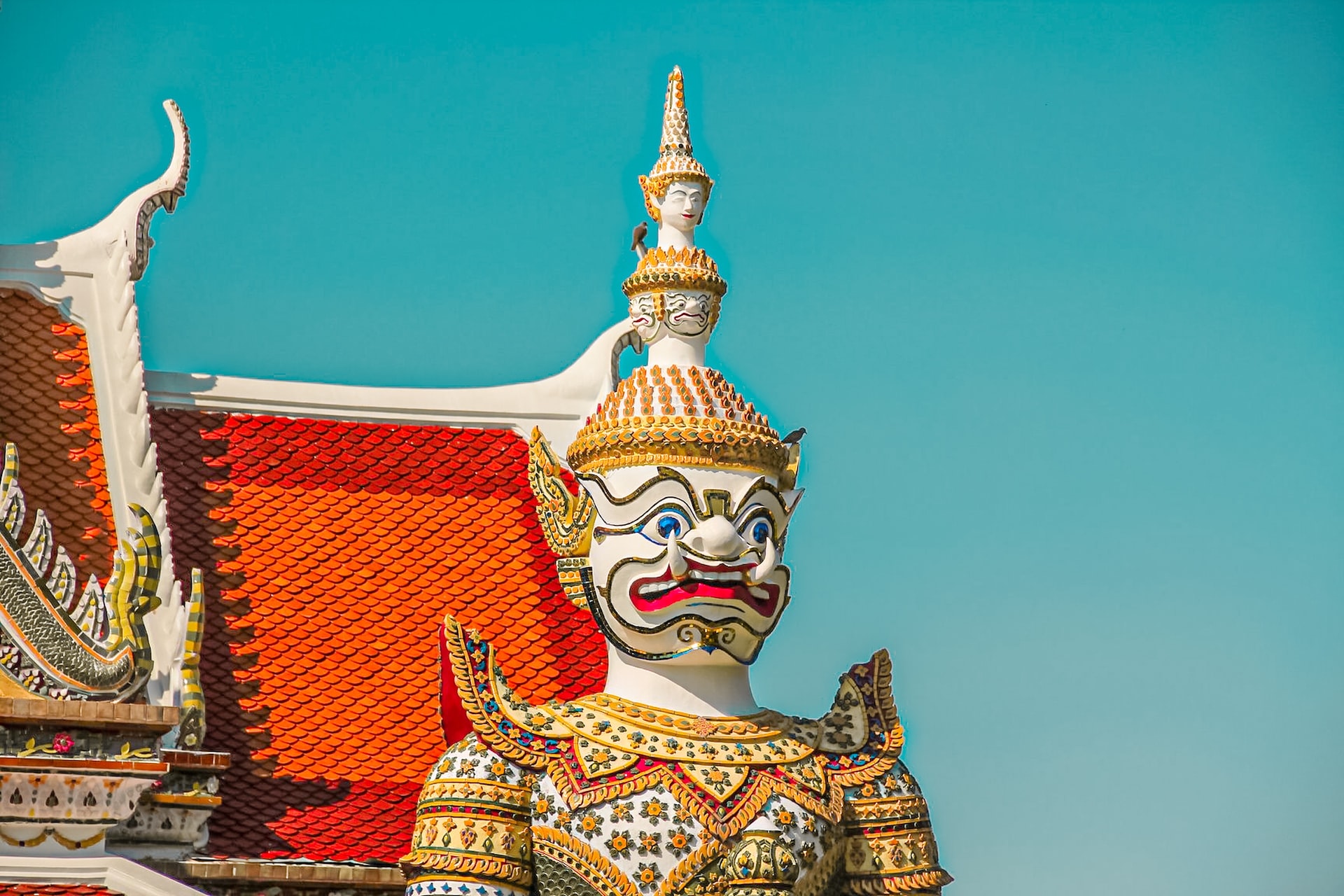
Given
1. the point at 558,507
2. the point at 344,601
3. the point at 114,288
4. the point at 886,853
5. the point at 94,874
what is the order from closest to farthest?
the point at 94,874 < the point at 886,853 < the point at 558,507 < the point at 344,601 < the point at 114,288

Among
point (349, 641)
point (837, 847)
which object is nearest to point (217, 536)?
point (349, 641)

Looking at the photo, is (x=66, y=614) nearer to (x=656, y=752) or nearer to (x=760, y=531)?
(x=656, y=752)

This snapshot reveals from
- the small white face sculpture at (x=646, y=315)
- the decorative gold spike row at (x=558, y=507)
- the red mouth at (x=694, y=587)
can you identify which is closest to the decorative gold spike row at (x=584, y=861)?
the red mouth at (x=694, y=587)

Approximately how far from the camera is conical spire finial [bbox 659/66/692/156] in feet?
46.4

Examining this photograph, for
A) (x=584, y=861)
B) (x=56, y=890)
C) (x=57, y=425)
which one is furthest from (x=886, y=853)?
(x=57, y=425)

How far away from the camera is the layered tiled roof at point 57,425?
15750mm

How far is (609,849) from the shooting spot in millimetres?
12344

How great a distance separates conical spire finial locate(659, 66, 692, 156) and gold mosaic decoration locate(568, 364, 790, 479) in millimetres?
1333

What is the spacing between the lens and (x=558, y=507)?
1337cm

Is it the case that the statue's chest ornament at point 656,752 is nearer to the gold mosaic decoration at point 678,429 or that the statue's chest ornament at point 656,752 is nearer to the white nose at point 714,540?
the white nose at point 714,540

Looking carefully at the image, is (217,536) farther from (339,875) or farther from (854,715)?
(854,715)

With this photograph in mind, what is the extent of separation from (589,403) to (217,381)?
260 cm

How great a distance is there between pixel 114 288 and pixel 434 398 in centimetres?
233

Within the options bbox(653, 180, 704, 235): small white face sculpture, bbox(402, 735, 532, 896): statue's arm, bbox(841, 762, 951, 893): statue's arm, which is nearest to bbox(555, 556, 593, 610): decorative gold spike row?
bbox(402, 735, 532, 896): statue's arm
